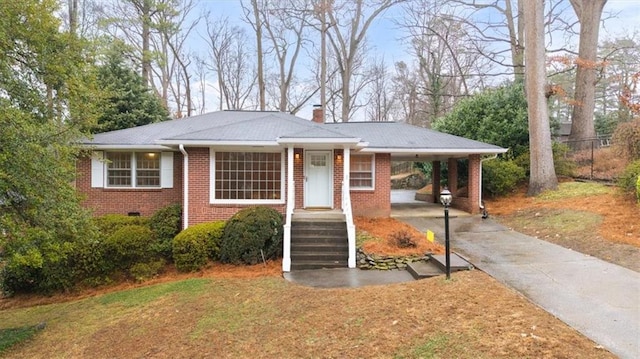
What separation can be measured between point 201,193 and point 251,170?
164 centimetres

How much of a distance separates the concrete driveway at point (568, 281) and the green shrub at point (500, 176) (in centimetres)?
504

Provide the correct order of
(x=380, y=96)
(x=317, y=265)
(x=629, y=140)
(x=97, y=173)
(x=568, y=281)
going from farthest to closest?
1. (x=380, y=96)
2. (x=629, y=140)
3. (x=97, y=173)
4. (x=317, y=265)
5. (x=568, y=281)

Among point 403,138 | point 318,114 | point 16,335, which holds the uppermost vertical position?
point 318,114

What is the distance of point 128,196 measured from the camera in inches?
469

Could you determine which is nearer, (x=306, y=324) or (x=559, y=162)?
(x=306, y=324)

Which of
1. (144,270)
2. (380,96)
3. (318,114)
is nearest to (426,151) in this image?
(318,114)

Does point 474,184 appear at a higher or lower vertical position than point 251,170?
lower

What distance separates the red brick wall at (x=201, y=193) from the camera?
34.1 feet

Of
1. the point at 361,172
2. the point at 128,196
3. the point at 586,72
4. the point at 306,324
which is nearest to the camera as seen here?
the point at 306,324

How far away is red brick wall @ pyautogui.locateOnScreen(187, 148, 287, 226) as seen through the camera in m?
10.4

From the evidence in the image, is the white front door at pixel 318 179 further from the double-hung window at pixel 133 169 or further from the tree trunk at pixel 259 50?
the tree trunk at pixel 259 50

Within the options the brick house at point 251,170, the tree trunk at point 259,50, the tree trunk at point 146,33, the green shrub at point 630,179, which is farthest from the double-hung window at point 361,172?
the tree trunk at point 146,33

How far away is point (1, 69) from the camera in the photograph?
7121 mm

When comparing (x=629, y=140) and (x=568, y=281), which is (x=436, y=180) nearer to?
(x=629, y=140)
